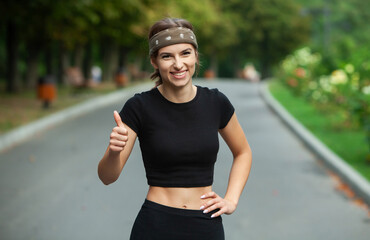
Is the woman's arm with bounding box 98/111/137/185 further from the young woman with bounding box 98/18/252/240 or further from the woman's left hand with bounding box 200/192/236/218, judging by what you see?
the woman's left hand with bounding box 200/192/236/218

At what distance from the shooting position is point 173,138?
2.82 meters

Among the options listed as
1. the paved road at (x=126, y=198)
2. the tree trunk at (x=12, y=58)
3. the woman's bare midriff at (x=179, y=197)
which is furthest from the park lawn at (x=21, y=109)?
the woman's bare midriff at (x=179, y=197)

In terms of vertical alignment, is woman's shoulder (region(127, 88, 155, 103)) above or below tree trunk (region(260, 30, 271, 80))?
below

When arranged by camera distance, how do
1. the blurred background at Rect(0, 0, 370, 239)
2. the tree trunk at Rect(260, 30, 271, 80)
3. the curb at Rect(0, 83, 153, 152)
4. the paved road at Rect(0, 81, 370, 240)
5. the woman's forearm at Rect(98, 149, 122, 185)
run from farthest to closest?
1. the tree trunk at Rect(260, 30, 271, 80)
2. the curb at Rect(0, 83, 153, 152)
3. the blurred background at Rect(0, 0, 370, 239)
4. the paved road at Rect(0, 81, 370, 240)
5. the woman's forearm at Rect(98, 149, 122, 185)

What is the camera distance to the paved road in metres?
6.66

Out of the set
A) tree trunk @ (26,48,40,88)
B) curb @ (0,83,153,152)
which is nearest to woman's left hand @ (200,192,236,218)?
curb @ (0,83,153,152)

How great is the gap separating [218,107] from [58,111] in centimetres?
1632

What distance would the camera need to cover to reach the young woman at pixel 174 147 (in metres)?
2.83

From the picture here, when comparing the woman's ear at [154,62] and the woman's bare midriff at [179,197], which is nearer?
the woman's bare midriff at [179,197]

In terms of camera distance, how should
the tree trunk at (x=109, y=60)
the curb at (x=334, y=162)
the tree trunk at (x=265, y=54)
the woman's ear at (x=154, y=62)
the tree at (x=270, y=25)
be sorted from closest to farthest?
the woman's ear at (x=154, y=62) → the curb at (x=334, y=162) → the tree trunk at (x=109, y=60) → the tree at (x=270, y=25) → the tree trunk at (x=265, y=54)

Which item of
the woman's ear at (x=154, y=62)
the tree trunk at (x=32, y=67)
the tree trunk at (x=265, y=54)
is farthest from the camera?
the tree trunk at (x=265, y=54)

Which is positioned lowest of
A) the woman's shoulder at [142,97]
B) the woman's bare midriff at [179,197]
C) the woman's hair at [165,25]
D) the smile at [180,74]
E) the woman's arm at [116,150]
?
the woman's bare midriff at [179,197]

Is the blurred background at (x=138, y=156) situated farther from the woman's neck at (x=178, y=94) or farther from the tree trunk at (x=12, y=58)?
the woman's neck at (x=178, y=94)

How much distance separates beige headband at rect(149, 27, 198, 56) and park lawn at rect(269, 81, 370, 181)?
21.0 ft
